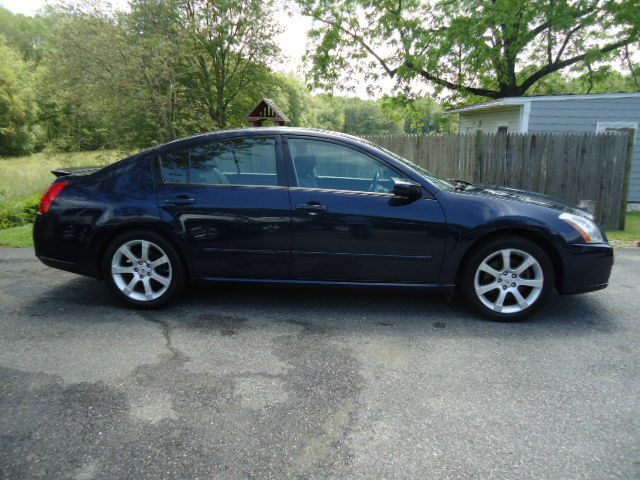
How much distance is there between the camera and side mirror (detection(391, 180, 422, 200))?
3.55m

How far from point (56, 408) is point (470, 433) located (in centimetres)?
230

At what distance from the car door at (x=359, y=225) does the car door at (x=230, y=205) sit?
0.15m

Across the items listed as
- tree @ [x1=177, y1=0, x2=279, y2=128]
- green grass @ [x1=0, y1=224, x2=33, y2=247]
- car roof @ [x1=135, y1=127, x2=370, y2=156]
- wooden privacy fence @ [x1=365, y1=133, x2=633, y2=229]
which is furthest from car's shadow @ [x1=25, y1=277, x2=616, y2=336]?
tree @ [x1=177, y1=0, x2=279, y2=128]

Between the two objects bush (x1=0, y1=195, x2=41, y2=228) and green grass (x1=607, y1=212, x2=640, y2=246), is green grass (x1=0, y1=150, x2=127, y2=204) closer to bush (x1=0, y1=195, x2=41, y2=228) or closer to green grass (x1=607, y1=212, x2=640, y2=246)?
bush (x1=0, y1=195, x2=41, y2=228)

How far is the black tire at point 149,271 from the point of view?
3.78m

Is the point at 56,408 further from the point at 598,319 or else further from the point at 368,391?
the point at 598,319

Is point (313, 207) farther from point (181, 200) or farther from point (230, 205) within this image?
point (181, 200)

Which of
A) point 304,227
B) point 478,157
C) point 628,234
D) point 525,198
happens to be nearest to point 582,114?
point 628,234

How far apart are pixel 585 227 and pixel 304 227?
2424 mm

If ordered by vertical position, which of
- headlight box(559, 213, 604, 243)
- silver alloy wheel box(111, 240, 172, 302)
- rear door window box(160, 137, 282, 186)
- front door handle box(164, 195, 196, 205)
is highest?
rear door window box(160, 137, 282, 186)

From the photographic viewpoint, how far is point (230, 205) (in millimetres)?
3707

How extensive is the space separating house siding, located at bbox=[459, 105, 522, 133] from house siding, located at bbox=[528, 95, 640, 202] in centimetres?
62

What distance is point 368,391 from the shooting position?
2607 millimetres

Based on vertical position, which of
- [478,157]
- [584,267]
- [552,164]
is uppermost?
[478,157]
